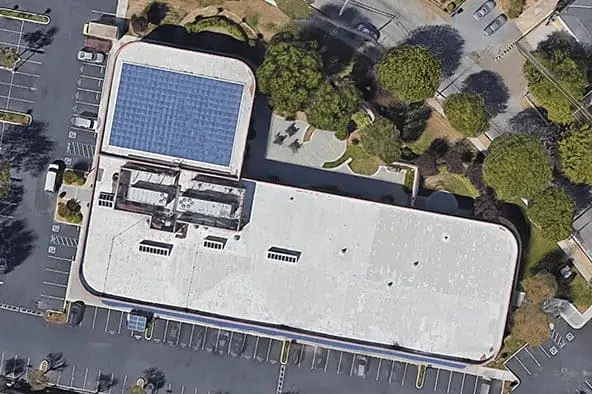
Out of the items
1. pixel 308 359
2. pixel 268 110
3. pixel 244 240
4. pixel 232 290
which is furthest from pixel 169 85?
pixel 308 359

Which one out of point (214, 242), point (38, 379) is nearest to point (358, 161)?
point (214, 242)

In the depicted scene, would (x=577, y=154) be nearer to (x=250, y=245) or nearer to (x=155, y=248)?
(x=250, y=245)

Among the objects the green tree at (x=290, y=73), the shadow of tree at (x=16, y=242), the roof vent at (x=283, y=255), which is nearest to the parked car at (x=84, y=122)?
the shadow of tree at (x=16, y=242)

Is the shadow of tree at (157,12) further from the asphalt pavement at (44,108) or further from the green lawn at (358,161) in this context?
the green lawn at (358,161)

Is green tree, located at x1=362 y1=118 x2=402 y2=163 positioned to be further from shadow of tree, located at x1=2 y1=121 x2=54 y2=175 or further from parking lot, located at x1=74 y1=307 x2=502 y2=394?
shadow of tree, located at x1=2 y1=121 x2=54 y2=175

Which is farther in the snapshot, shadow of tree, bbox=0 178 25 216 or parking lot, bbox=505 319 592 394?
shadow of tree, bbox=0 178 25 216

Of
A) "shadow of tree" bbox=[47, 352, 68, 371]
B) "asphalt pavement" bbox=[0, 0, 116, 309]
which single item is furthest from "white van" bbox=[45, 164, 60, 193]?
"shadow of tree" bbox=[47, 352, 68, 371]
